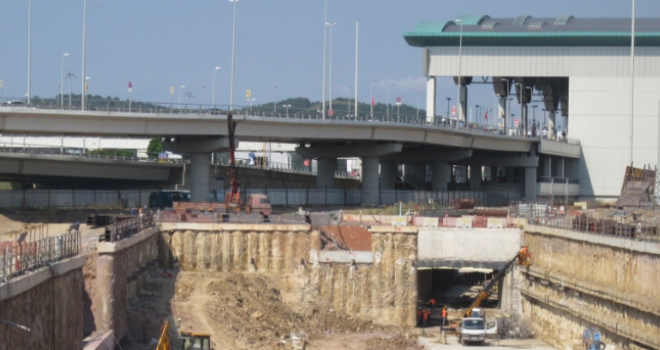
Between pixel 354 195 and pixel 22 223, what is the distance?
34.1 meters

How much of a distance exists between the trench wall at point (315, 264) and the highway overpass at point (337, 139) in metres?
16.3

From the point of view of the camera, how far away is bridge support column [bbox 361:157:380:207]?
88.1m

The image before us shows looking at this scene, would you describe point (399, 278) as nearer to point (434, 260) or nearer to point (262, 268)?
point (434, 260)

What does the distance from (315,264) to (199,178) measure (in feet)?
69.5

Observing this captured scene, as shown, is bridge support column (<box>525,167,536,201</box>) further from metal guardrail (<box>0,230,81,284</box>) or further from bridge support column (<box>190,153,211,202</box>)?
metal guardrail (<box>0,230,81,284</box>)

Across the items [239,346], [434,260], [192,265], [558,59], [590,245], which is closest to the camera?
[239,346]

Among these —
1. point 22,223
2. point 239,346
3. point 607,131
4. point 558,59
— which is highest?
point 558,59

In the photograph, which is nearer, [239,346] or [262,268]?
[239,346]

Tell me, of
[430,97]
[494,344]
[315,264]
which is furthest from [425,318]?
[430,97]

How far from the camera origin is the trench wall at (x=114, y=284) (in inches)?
1571

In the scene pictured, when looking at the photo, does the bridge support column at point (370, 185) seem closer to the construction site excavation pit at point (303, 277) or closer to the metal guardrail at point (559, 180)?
the construction site excavation pit at point (303, 277)

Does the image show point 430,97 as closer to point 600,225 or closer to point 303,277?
point 303,277

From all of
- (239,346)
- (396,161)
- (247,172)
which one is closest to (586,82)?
(396,161)

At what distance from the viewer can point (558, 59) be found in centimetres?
10588
